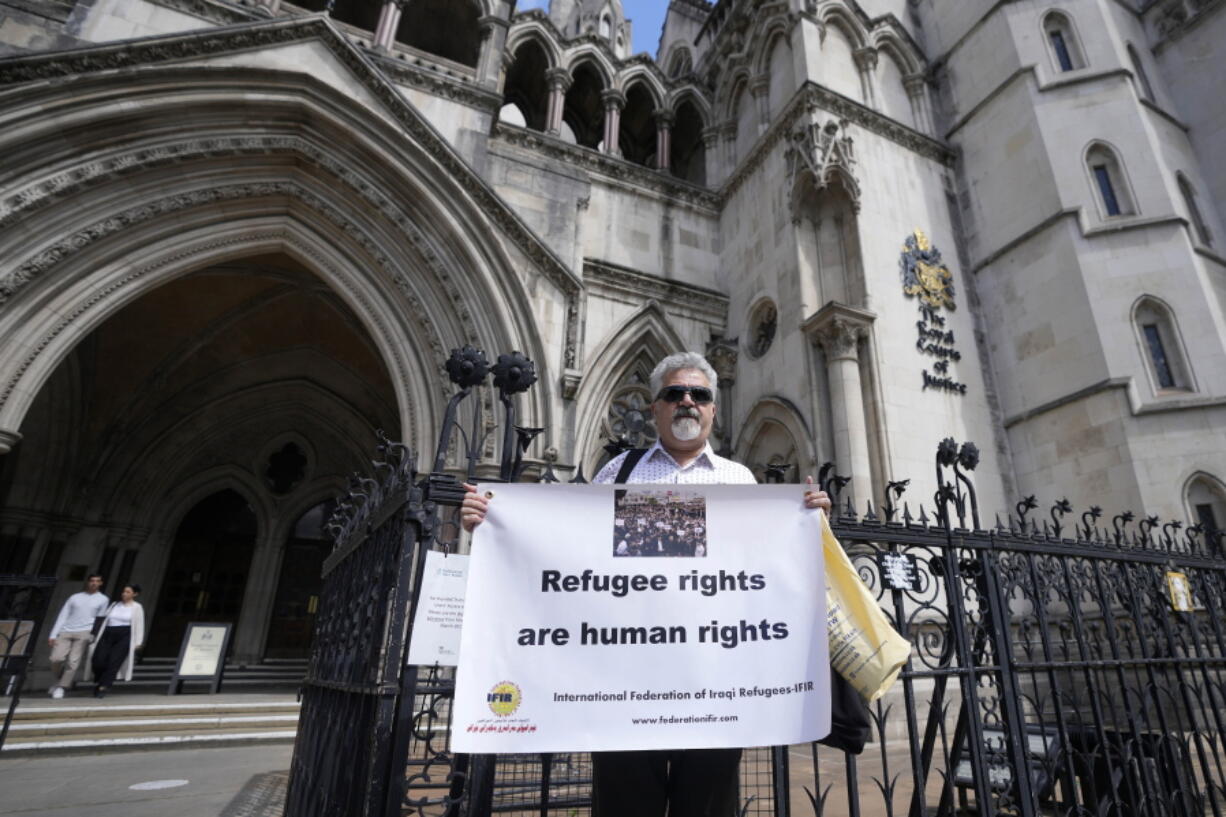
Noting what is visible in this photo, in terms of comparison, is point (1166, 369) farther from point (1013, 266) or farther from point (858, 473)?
point (858, 473)

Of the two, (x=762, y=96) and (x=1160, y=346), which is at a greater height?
(x=762, y=96)

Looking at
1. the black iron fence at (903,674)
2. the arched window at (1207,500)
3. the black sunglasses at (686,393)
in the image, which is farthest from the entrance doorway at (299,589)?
the arched window at (1207,500)

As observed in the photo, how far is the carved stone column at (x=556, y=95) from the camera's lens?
13.0m

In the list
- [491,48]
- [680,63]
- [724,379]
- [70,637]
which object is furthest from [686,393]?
[680,63]

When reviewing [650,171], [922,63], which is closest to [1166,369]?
[922,63]

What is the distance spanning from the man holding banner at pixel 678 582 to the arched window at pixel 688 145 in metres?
14.4

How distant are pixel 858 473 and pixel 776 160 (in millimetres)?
6651

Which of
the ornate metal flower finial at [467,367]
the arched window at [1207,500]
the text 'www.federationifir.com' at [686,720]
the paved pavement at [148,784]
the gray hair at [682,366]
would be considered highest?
the arched window at [1207,500]

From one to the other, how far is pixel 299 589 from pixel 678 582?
46.6 ft

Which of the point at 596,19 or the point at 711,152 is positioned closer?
the point at 711,152

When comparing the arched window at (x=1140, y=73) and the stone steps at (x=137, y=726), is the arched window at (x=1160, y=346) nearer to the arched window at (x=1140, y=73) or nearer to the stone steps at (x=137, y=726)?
the arched window at (x=1140, y=73)

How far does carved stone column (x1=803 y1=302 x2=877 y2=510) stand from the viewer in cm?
871

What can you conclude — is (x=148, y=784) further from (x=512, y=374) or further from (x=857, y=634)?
(x=857, y=634)

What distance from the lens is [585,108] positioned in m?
15.4
